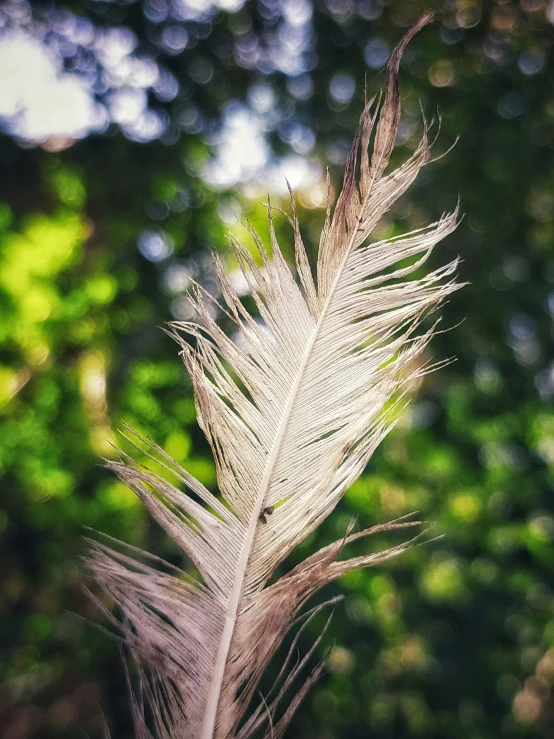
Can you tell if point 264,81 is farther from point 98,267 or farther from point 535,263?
point 535,263

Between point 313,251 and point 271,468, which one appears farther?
point 313,251

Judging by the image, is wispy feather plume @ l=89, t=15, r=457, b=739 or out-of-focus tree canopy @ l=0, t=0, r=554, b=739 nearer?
wispy feather plume @ l=89, t=15, r=457, b=739

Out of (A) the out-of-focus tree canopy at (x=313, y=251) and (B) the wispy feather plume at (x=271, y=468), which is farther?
(A) the out-of-focus tree canopy at (x=313, y=251)

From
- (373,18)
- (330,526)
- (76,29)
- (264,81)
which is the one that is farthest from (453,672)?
(76,29)
